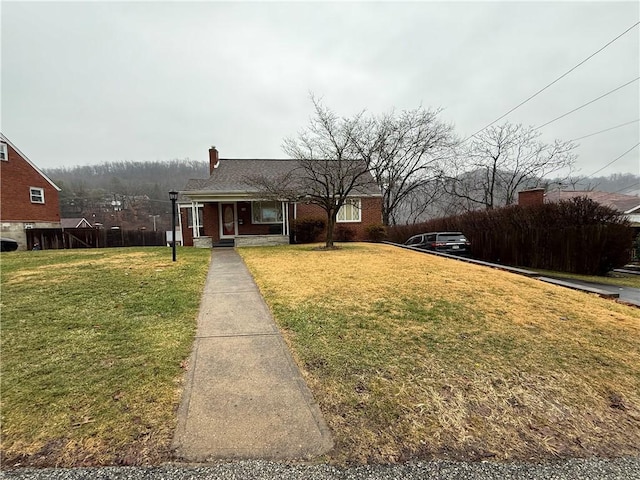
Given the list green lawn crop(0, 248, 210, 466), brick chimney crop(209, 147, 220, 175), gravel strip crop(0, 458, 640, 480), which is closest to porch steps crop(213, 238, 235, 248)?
brick chimney crop(209, 147, 220, 175)

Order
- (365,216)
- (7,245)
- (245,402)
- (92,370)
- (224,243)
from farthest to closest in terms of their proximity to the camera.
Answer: (365,216) → (7,245) → (224,243) → (92,370) → (245,402)

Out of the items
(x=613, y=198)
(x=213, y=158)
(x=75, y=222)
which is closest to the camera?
(x=213, y=158)

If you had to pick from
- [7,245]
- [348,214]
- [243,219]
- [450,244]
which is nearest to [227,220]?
[243,219]

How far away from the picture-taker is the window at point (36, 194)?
1006 inches

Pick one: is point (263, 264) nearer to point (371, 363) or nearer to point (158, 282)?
point (158, 282)

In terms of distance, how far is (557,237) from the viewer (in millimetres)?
13766

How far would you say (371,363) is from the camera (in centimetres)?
364

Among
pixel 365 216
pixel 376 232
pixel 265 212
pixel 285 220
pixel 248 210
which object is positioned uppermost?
pixel 248 210

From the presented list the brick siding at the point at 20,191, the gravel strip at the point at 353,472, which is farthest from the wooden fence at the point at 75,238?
the gravel strip at the point at 353,472

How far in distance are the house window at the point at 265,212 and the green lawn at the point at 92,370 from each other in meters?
13.4

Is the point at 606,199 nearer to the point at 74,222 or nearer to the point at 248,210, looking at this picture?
the point at 248,210

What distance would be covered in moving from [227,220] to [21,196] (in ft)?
56.9

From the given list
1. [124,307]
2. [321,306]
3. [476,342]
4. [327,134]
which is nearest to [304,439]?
[476,342]

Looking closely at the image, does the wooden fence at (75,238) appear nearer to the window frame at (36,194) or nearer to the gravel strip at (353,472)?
the window frame at (36,194)
